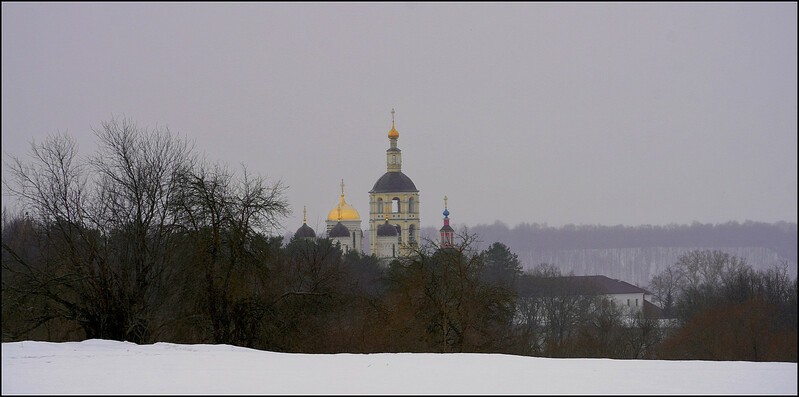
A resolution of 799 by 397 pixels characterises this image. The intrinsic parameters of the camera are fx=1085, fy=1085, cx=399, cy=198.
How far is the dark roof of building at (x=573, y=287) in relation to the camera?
80562mm

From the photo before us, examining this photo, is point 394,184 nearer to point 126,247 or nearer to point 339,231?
point 339,231

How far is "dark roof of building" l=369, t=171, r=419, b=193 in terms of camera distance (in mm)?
142375

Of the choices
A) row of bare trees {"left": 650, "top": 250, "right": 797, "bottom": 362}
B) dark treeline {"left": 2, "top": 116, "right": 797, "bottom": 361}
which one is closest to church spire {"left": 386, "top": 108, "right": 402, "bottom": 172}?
row of bare trees {"left": 650, "top": 250, "right": 797, "bottom": 362}

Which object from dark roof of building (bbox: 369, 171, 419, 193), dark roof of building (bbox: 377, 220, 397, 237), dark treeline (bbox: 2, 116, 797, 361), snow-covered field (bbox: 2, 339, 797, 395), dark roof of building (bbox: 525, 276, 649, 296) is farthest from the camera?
dark roof of building (bbox: 369, 171, 419, 193)

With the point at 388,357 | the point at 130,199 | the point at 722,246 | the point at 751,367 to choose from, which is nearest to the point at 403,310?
the point at 130,199

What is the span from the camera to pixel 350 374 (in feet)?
50.5

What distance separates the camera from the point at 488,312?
1293 inches

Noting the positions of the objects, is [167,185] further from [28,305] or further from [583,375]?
[583,375]

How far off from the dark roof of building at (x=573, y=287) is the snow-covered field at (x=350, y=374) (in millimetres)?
59925

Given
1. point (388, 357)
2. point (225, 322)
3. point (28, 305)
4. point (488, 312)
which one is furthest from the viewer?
point (488, 312)

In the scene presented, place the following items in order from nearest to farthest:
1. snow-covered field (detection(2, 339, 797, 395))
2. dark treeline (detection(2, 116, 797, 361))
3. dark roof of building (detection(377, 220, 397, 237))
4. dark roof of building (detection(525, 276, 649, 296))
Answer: snow-covered field (detection(2, 339, 797, 395)) < dark treeline (detection(2, 116, 797, 361)) < dark roof of building (detection(525, 276, 649, 296)) < dark roof of building (detection(377, 220, 397, 237))

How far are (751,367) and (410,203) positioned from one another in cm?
12593

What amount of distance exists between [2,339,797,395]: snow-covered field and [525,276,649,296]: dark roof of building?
197 ft

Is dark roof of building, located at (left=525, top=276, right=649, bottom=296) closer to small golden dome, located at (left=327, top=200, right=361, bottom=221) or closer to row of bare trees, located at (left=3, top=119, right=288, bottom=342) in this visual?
small golden dome, located at (left=327, top=200, right=361, bottom=221)
